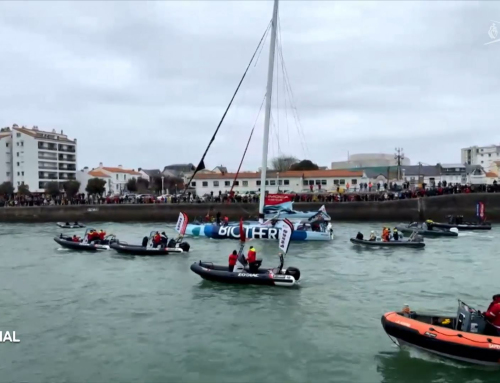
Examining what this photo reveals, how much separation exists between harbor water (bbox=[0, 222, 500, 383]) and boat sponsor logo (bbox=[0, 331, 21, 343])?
204 millimetres

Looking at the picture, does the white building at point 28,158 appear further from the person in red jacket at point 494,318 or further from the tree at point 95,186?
the person in red jacket at point 494,318

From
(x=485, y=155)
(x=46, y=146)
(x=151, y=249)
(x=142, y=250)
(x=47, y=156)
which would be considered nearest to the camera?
(x=151, y=249)

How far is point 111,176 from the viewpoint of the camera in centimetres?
12044

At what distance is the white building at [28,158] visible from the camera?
107188 millimetres

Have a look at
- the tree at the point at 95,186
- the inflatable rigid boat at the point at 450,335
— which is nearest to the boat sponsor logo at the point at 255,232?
the inflatable rigid boat at the point at 450,335

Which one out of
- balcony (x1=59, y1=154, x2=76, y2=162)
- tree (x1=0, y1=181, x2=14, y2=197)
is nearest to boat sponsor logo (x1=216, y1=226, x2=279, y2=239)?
tree (x1=0, y1=181, x2=14, y2=197)

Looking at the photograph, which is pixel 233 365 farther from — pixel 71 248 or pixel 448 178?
pixel 448 178

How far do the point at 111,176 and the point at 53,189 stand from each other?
20996 mm

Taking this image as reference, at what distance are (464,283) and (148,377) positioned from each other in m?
15.9

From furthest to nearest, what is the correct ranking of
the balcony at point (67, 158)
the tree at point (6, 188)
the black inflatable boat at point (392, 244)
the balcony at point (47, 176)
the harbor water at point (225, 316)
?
the balcony at point (67, 158)
the balcony at point (47, 176)
the tree at point (6, 188)
the black inflatable boat at point (392, 244)
the harbor water at point (225, 316)

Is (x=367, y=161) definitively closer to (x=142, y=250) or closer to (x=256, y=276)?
(x=142, y=250)

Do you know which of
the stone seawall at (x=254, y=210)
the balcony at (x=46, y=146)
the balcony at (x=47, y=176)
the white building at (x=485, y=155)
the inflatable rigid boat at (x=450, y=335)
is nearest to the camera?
the inflatable rigid boat at (x=450, y=335)

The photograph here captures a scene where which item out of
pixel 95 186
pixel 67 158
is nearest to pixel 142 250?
pixel 95 186

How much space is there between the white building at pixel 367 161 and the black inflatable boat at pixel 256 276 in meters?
98.7
